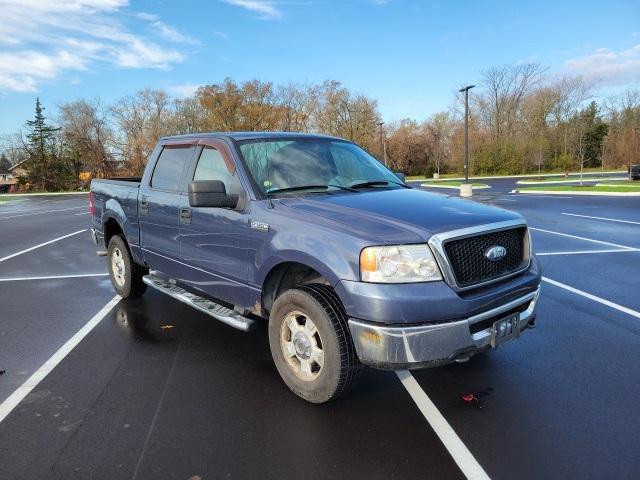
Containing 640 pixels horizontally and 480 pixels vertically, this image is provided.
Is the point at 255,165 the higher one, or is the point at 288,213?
the point at 255,165

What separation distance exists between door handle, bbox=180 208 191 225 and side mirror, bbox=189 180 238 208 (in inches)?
29.5

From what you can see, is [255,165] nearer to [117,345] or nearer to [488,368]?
[117,345]

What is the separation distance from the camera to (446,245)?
3166 mm

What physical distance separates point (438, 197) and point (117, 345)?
11.0 ft

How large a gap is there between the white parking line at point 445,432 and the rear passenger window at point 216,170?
81.9 inches

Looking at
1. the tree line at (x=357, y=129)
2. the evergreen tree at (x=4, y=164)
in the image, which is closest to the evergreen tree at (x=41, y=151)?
the tree line at (x=357, y=129)

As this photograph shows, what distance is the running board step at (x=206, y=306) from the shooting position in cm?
406

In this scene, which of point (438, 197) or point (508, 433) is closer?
point (508, 433)

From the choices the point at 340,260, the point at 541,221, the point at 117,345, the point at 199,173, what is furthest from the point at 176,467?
the point at 541,221

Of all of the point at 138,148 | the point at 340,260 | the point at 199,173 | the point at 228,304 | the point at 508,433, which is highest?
the point at 138,148

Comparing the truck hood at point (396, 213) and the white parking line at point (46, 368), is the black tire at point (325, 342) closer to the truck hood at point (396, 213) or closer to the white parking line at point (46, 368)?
the truck hood at point (396, 213)

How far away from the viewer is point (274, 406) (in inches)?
141

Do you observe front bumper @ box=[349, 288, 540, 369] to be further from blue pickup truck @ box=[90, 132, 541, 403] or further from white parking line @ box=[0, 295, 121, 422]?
white parking line @ box=[0, 295, 121, 422]

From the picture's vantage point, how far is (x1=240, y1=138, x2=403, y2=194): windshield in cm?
416
